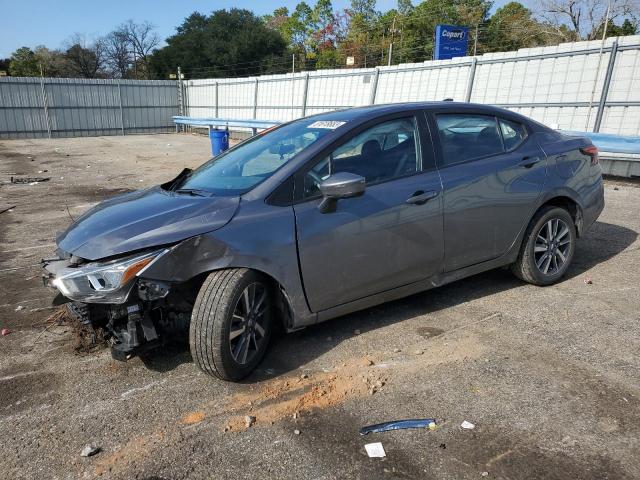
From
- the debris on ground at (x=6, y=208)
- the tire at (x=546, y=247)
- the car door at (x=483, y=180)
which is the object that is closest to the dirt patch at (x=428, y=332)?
the car door at (x=483, y=180)

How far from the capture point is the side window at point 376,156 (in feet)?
11.2

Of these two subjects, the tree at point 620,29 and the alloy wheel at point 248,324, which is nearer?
the alloy wheel at point 248,324

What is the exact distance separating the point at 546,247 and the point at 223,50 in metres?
52.7

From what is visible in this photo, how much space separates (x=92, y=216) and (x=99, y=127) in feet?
87.6

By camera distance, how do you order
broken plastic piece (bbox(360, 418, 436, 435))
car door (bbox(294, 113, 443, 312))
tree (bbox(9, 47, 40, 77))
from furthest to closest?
tree (bbox(9, 47, 40, 77))
car door (bbox(294, 113, 443, 312))
broken plastic piece (bbox(360, 418, 436, 435))

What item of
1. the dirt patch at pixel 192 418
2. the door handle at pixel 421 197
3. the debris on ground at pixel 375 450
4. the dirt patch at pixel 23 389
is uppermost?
the door handle at pixel 421 197

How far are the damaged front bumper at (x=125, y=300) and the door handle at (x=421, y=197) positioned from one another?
166 centimetres

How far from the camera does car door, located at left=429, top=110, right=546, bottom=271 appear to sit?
386 cm

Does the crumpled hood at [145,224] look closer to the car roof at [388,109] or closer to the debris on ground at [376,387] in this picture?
the car roof at [388,109]

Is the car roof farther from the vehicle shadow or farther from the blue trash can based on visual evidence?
the blue trash can

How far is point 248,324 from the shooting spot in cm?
317

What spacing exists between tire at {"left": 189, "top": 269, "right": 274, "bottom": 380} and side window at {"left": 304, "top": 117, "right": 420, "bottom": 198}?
0.73m

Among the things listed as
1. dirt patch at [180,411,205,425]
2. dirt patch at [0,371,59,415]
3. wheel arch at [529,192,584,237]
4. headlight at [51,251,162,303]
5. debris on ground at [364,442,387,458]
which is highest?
wheel arch at [529,192,584,237]

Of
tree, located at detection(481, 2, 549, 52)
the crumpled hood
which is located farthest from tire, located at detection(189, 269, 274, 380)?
tree, located at detection(481, 2, 549, 52)
